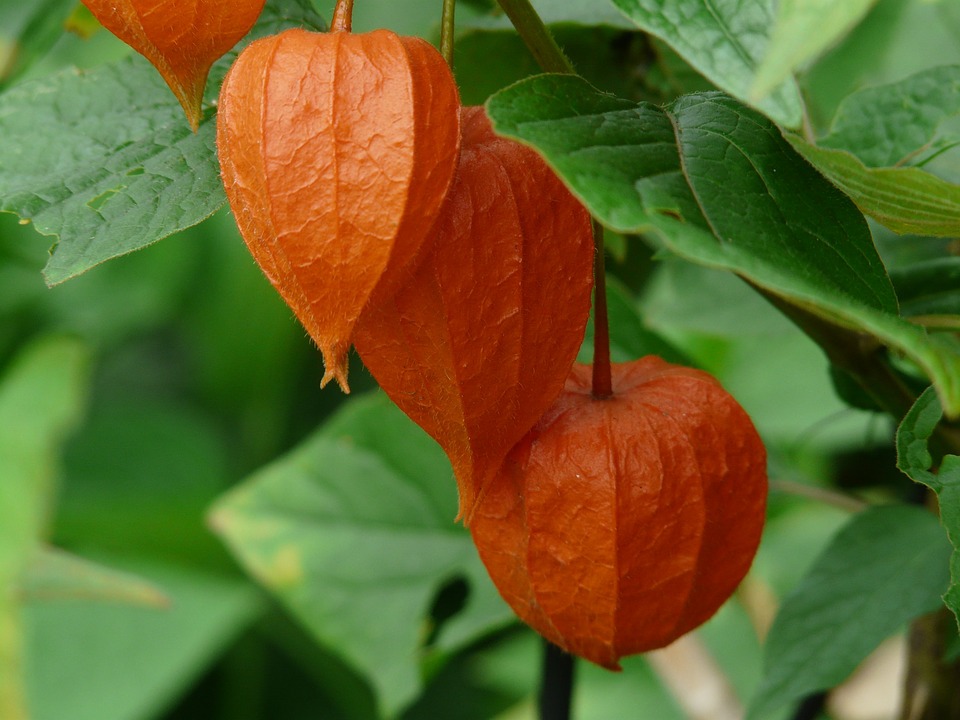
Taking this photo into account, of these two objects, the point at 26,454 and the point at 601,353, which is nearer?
the point at 601,353

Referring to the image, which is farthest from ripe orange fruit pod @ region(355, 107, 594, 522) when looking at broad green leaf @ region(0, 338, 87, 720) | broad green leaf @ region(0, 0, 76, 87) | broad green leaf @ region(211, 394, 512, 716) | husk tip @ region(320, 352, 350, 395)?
broad green leaf @ region(0, 338, 87, 720)

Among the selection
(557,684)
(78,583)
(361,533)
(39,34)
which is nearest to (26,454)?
(78,583)

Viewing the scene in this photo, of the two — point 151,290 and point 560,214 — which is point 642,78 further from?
point 151,290

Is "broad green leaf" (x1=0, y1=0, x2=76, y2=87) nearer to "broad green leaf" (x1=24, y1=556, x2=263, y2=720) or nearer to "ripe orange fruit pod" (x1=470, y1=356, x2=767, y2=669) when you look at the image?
"ripe orange fruit pod" (x1=470, y1=356, x2=767, y2=669)

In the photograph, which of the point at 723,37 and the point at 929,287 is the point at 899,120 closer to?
the point at 929,287

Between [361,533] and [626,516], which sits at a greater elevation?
[626,516]

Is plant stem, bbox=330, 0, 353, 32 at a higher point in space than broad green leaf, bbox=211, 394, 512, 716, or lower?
higher
